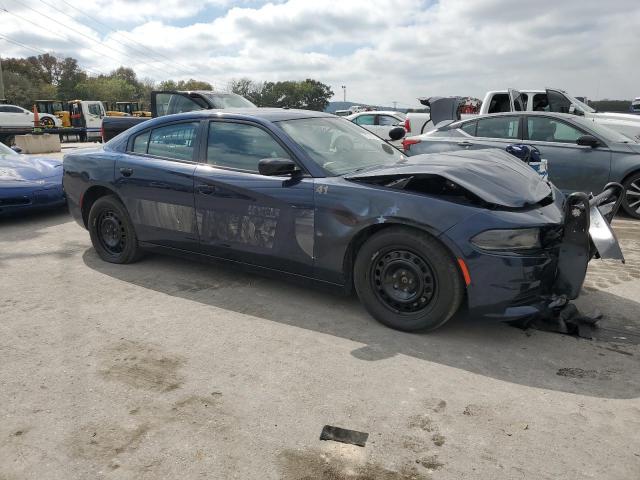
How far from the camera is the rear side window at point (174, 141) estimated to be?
436cm

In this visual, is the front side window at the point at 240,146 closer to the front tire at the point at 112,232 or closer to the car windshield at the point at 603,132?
the front tire at the point at 112,232

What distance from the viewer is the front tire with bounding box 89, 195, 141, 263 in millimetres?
4828

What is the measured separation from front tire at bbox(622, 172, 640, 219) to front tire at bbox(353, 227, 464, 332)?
5149 mm

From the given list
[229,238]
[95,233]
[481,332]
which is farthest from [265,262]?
[95,233]

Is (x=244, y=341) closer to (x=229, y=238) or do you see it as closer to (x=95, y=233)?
(x=229, y=238)

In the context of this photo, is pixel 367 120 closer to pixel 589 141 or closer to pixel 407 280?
pixel 589 141

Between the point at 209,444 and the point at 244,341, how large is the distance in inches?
42.2

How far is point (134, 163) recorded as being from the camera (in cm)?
462

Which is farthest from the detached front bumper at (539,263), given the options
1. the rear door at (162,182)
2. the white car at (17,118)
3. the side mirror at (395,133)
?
the white car at (17,118)

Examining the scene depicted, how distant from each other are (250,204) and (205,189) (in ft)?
1.57

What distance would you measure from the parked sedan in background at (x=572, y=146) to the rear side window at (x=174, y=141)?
4526 millimetres

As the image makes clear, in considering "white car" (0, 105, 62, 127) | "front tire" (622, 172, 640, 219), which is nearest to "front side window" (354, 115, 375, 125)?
"front tire" (622, 172, 640, 219)

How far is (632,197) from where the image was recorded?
7051 millimetres

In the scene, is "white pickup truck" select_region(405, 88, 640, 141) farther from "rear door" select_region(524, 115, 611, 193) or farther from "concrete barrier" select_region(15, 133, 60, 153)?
"concrete barrier" select_region(15, 133, 60, 153)
